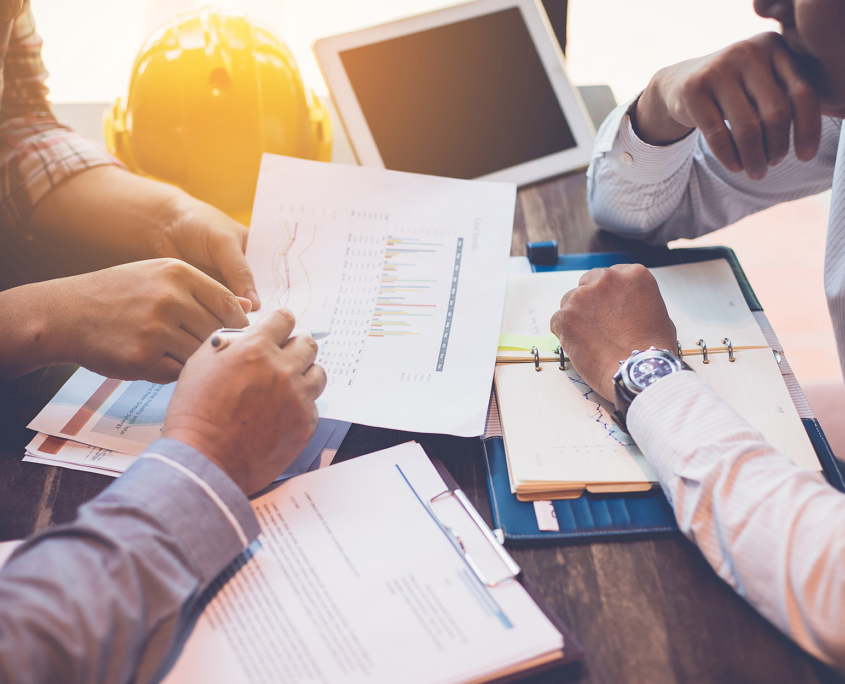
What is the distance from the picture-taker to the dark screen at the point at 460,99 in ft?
3.05

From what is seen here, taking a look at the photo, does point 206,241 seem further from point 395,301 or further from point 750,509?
point 750,509

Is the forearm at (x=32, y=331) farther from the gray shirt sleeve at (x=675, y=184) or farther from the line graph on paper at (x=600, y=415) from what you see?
the gray shirt sleeve at (x=675, y=184)

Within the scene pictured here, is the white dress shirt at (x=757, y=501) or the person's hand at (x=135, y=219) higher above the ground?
the person's hand at (x=135, y=219)

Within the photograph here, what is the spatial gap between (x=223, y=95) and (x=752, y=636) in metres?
0.90

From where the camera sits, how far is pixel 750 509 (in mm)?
483

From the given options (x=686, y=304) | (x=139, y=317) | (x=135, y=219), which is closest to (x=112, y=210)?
(x=135, y=219)

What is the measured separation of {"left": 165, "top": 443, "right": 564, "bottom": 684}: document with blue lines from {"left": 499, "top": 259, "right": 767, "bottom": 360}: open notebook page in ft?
0.81

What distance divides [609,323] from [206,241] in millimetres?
523

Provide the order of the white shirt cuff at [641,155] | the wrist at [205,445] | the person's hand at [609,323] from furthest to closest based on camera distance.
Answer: the white shirt cuff at [641,155], the person's hand at [609,323], the wrist at [205,445]

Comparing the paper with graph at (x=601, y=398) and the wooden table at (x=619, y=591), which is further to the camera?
the paper with graph at (x=601, y=398)

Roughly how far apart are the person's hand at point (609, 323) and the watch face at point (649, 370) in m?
0.03

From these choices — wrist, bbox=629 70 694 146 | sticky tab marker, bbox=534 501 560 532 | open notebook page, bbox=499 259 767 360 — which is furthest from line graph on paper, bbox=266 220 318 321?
wrist, bbox=629 70 694 146

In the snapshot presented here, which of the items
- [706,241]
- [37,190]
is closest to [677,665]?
Result: [37,190]

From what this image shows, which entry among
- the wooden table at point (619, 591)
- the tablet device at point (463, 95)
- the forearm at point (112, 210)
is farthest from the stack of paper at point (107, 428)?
the tablet device at point (463, 95)
